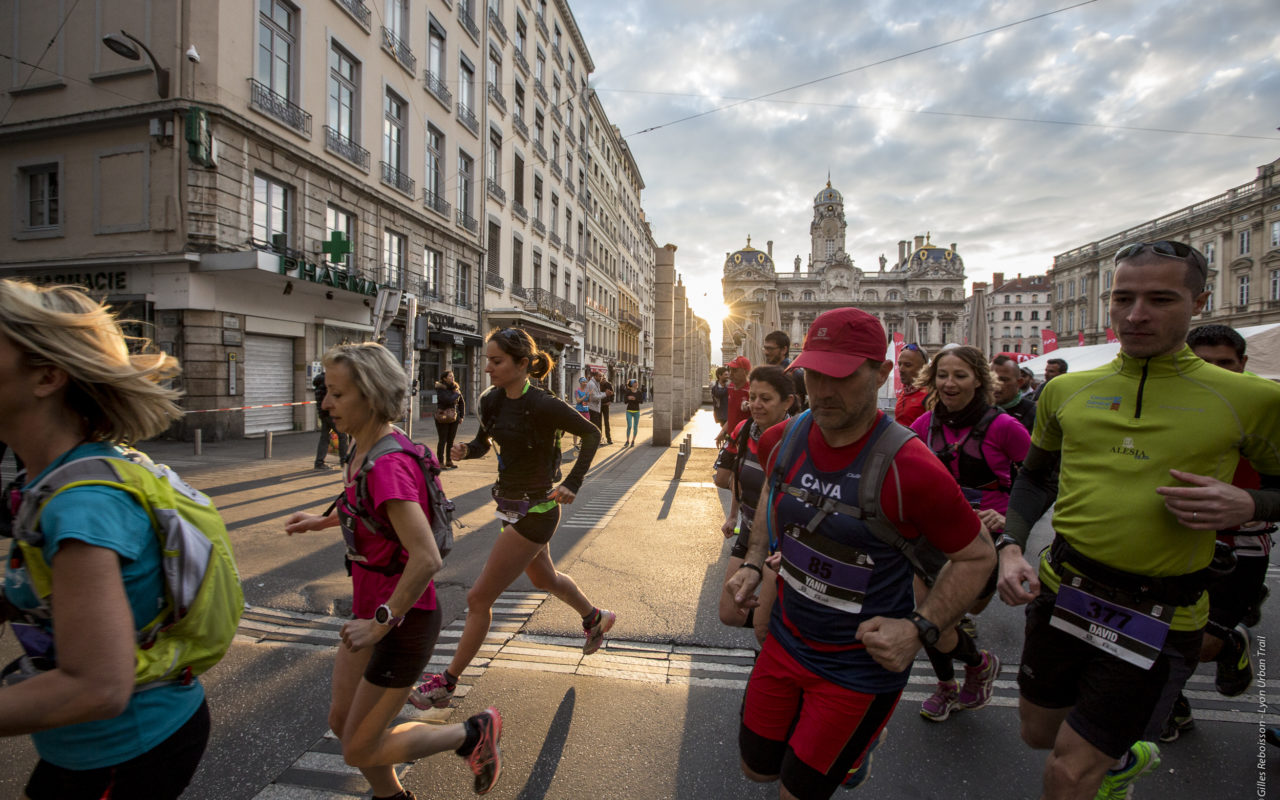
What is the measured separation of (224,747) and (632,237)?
63.3 metres

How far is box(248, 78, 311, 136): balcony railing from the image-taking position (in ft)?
47.4

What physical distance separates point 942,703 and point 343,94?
69.8ft

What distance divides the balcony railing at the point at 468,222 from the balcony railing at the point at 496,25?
28.8ft

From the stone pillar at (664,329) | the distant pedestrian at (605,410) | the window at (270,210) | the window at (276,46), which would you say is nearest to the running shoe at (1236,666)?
the distant pedestrian at (605,410)

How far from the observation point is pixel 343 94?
18.1 m

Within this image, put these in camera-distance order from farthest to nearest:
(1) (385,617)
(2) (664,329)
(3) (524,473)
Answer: (2) (664,329)
(3) (524,473)
(1) (385,617)

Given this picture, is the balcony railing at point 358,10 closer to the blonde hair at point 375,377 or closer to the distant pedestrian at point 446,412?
the distant pedestrian at point 446,412

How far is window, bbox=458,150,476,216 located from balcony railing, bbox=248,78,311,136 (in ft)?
29.0

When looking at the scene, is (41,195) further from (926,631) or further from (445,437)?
(926,631)

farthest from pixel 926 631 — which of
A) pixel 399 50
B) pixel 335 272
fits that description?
pixel 399 50

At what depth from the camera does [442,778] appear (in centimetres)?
258

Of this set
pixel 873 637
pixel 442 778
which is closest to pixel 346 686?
pixel 442 778

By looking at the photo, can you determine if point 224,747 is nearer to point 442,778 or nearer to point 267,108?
point 442,778

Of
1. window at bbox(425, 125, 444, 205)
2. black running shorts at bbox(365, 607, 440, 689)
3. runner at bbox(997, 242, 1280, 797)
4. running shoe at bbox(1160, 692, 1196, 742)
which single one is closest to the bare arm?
black running shorts at bbox(365, 607, 440, 689)
